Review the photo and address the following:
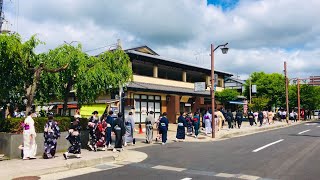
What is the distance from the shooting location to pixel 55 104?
105 ft

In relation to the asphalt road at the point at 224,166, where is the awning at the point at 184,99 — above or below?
above

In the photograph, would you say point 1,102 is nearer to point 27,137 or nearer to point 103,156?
point 27,137

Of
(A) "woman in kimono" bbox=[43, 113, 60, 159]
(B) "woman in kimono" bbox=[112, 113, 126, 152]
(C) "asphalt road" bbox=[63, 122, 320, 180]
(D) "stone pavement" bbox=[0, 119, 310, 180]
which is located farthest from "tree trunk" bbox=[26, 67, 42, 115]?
(C) "asphalt road" bbox=[63, 122, 320, 180]

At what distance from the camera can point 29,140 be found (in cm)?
1230

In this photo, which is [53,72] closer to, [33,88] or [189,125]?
[33,88]

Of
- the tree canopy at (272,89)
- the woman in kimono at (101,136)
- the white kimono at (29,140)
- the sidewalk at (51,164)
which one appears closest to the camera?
the sidewalk at (51,164)

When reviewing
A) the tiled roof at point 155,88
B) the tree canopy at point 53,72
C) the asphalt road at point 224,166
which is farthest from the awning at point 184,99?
Result: the asphalt road at point 224,166

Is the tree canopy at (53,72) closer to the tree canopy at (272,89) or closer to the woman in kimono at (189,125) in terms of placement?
the woman in kimono at (189,125)

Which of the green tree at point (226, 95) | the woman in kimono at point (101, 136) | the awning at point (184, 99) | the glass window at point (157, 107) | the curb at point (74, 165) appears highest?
the green tree at point (226, 95)

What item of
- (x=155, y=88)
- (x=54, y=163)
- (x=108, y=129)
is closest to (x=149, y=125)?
(x=108, y=129)

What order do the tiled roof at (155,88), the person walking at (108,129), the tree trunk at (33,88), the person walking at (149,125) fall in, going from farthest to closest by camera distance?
the tiled roof at (155,88) → the person walking at (149,125) → the person walking at (108,129) → the tree trunk at (33,88)

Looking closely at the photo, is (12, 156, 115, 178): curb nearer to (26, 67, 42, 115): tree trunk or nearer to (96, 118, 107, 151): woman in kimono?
(96, 118, 107, 151): woman in kimono

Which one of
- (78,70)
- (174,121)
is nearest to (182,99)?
(174,121)

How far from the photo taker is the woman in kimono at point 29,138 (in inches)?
482
